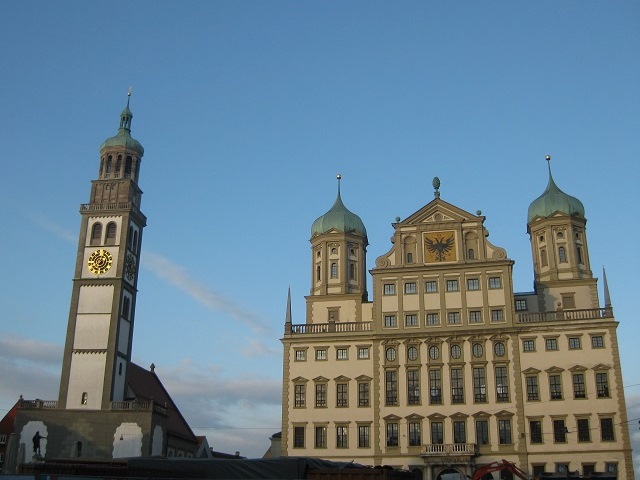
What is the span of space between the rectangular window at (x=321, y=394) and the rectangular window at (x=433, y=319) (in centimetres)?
999

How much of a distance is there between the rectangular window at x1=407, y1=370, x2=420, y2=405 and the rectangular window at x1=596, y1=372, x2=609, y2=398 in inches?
531

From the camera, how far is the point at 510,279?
61.7 meters

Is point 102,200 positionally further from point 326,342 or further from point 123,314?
point 326,342

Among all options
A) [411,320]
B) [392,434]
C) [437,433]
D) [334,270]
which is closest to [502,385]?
[437,433]

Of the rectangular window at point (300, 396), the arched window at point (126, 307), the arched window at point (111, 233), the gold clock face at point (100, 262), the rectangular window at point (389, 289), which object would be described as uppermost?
the arched window at point (111, 233)

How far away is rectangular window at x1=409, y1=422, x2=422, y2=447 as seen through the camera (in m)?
58.9

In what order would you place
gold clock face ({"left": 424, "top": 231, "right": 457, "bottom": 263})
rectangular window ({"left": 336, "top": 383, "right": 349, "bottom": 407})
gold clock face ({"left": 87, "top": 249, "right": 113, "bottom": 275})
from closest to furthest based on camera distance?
rectangular window ({"left": 336, "top": 383, "right": 349, "bottom": 407})
gold clock face ({"left": 87, "top": 249, "right": 113, "bottom": 275})
gold clock face ({"left": 424, "top": 231, "right": 457, "bottom": 263})

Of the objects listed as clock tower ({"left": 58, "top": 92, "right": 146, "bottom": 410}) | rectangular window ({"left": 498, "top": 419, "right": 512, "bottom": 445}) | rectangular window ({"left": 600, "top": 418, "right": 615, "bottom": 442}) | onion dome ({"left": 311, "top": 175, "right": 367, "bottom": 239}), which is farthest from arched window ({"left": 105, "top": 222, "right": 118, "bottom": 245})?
rectangular window ({"left": 600, "top": 418, "right": 615, "bottom": 442})

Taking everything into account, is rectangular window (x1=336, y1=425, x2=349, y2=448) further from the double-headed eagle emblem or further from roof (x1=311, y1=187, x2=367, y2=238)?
roof (x1=311, y1=187, x2=367, y2=238)

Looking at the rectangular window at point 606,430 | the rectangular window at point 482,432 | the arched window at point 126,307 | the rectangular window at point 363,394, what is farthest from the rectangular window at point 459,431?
the arched window at point 126,307

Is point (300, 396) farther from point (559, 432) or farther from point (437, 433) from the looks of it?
point (559, 432)

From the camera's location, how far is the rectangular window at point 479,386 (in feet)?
194

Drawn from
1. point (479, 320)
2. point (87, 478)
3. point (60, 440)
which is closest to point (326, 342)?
point (479, 320)

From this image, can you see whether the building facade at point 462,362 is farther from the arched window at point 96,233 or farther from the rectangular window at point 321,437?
the arched window at point 96,233
